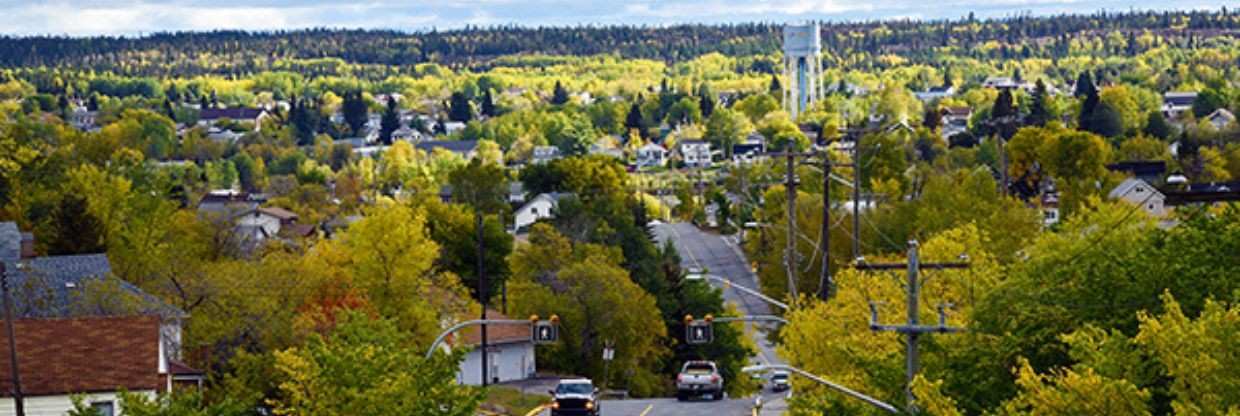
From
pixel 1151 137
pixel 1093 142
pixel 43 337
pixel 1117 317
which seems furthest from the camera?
pixel 1151 137

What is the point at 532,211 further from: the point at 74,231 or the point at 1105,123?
the point at 74,231

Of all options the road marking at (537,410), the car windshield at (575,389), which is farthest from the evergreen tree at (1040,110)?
the car windshield at (575,389)

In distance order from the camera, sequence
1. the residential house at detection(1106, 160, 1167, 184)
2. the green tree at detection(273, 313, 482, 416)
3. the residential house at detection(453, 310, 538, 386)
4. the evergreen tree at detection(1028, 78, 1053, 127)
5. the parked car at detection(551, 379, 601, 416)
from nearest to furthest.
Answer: the green tree at detection(273, 313, 482, 416), the parked car at detection(551, 379, 601, 416), the residential house at detection(453, 310, 538, 386), the residential house at detection(1106, 160, 1167, 184), the evergreen tree at detection(1028, 78, 1053, 127)

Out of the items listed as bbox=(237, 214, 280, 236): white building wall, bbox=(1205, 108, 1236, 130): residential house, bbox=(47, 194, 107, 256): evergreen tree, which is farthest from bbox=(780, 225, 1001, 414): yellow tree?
bbox=(1205, 108, 1236, 130): residential house

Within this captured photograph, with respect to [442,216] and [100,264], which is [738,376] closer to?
[442,216]

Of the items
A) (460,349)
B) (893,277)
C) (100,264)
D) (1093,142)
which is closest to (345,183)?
(1093,142)

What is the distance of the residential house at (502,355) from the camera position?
239 ft

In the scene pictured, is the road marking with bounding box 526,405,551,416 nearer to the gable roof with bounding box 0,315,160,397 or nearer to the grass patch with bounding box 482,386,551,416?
the grass patch with bounding box 482,386,551,416

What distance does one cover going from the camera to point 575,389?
172 feet

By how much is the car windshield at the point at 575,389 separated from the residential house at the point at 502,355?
64.1ft

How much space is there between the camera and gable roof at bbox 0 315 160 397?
41938 millimetres

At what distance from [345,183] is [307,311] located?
11758 cm

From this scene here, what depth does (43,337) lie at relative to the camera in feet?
143

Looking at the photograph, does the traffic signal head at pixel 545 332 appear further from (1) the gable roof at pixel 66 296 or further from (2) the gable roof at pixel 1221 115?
(2) the gable roof at pixel 1221 115
